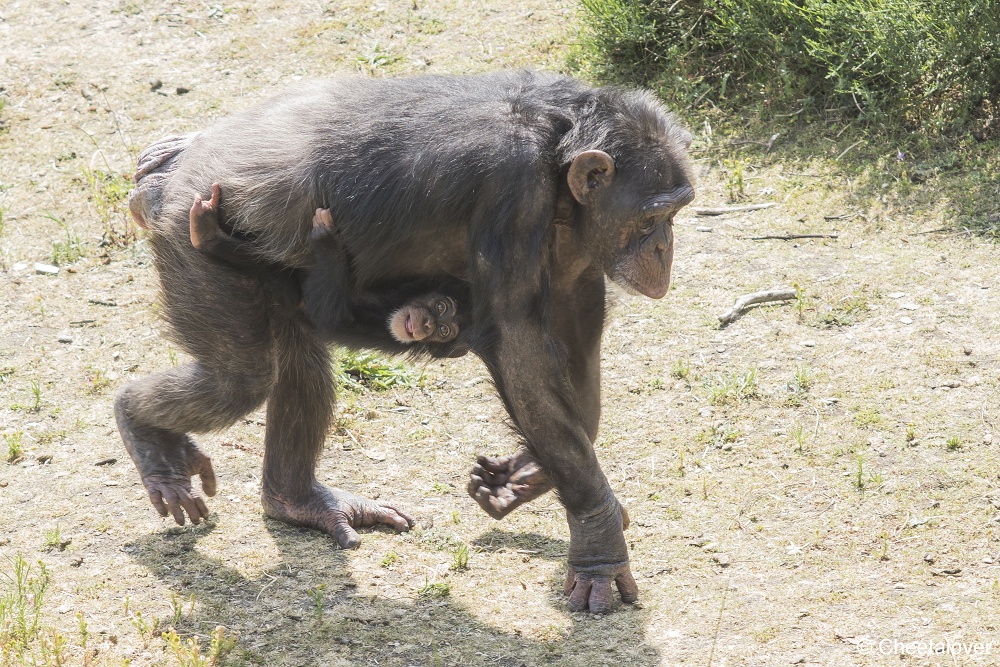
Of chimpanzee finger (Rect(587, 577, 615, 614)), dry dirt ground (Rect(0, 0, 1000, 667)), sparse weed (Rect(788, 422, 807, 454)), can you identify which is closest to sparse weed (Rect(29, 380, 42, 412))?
dry dirt ground (Rect(0, 0, 1000, 667))

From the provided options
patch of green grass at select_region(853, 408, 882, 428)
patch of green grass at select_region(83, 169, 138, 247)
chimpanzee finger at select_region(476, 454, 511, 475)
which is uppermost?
patch of green grass at select_region(83, 169, 138, 247)

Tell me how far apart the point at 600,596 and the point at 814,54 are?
16.5 feet

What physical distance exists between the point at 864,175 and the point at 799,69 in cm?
119

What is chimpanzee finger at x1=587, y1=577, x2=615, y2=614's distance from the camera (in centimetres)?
457

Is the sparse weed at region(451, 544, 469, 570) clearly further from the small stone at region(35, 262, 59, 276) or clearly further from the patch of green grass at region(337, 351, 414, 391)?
the small stone at region(35, 262, 59, 276)

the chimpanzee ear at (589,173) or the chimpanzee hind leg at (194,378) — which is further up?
the chimpanzee ear at (589,173)

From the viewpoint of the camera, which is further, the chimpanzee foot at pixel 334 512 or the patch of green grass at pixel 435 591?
the chimpanzee foot at pixel 334 512

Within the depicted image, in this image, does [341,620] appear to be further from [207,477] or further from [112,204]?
[112,204]

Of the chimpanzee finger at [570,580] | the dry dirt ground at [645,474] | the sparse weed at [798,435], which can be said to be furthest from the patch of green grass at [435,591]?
the sparse weed at [798,435]

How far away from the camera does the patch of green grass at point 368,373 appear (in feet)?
21.5

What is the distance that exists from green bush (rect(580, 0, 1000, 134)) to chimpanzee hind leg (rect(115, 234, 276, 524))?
4.88 meters

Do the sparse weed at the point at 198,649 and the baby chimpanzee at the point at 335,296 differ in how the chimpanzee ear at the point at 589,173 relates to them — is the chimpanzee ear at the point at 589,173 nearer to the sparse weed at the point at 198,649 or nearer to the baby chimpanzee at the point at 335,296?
the baby chimpanzee at the point at 335,296

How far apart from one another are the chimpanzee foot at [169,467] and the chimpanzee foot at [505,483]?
4.05ft

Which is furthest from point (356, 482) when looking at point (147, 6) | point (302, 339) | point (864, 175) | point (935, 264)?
point (147, 6)
